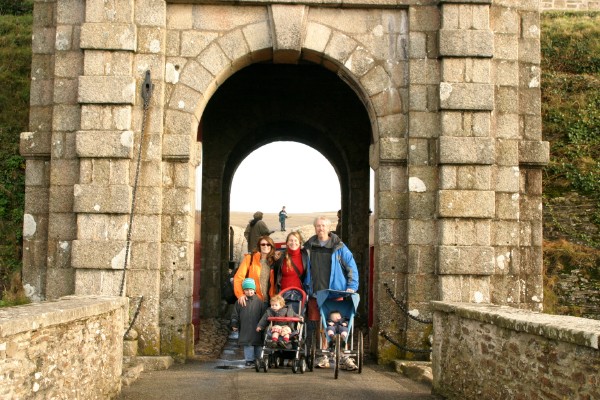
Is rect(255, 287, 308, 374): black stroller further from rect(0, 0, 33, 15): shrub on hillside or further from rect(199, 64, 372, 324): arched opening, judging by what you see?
rect(0, 0, 33, 15): shrub on hillside

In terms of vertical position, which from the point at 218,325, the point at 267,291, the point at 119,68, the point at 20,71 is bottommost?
the point at 218,325

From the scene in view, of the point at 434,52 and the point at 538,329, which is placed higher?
the point at 434,52

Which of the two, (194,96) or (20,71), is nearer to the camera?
(194,96)

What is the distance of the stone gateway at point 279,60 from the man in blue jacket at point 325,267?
117 centimetres

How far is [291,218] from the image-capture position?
42656mm

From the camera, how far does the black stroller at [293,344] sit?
8.75m

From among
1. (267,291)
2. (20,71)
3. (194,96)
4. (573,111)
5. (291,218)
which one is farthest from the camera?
(291,218)

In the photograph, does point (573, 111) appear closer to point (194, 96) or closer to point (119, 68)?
point (194, 96)

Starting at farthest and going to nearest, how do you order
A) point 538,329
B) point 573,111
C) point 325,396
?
point 573,111
point 325,396
point 538,329

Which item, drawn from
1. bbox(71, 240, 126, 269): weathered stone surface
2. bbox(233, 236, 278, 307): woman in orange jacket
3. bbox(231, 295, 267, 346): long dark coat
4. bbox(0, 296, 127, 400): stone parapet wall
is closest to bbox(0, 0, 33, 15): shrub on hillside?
bbox(71, 240, 126, 269): weathered stone surface

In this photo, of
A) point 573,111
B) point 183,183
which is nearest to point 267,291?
point 183,183

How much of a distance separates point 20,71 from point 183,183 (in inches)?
281

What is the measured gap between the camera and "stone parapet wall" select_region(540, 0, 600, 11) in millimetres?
22969

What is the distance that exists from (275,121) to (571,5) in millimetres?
11534
